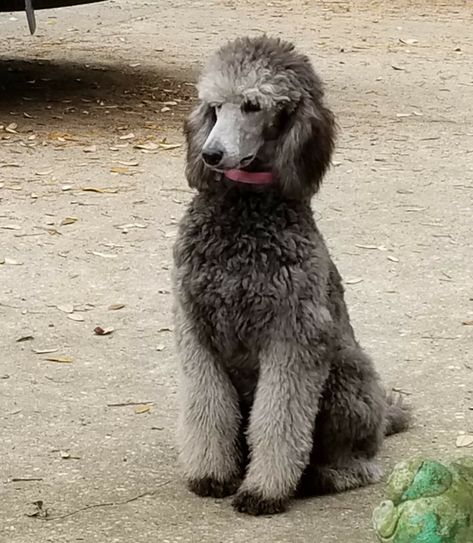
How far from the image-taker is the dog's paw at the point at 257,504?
3438mm

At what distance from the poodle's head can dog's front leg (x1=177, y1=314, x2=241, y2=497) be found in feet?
1.64

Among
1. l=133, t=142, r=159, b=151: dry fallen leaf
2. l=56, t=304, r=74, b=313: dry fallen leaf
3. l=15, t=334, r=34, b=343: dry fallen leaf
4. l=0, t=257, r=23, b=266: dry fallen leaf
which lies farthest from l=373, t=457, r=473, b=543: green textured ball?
l=133, t=142, r=159, b=151: dry fallen leaf

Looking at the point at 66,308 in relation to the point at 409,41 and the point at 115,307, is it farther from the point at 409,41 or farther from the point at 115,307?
the point at 409,41

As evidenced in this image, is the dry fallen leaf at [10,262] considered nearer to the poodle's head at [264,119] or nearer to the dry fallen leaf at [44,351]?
the dry fallen leaf at [44,351]

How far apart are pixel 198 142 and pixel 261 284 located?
445 millimetres

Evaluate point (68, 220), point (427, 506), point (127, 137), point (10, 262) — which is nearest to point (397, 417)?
point (427, 506)

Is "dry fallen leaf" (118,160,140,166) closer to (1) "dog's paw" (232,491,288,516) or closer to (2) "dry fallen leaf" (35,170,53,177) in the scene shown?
(2) "dry fallen leaf" (35,170,53,177)

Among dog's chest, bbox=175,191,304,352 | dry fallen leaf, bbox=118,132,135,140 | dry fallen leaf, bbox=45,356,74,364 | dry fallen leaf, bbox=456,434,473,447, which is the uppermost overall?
dog's chest, bbox=175,191,304,352

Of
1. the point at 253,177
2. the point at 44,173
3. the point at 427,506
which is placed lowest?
the point at 44,173

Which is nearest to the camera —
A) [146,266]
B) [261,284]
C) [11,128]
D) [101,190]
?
[261,284]

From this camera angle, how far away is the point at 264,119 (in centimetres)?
330

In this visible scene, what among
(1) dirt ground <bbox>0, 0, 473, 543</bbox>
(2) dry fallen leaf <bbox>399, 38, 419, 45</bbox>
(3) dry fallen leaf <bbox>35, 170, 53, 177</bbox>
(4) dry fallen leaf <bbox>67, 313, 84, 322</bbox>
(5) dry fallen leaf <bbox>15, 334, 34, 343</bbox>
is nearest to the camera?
(1) dirt ground <bbox>0, 0, 473, 543</bbox>

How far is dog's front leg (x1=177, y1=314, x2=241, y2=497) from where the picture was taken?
3467 millimetres

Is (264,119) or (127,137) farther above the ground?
(264,119)
